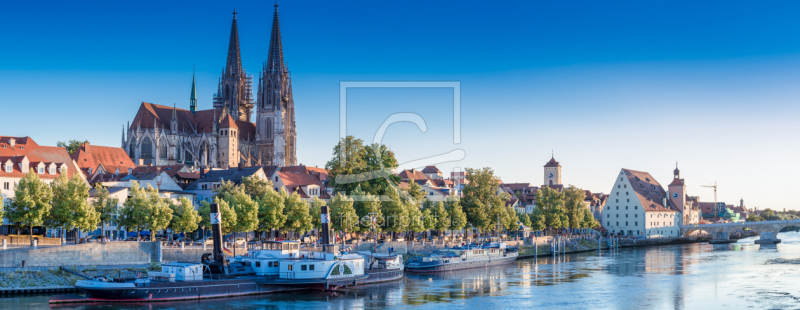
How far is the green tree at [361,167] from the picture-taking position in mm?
90812

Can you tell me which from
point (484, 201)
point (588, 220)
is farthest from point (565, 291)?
point (588, 220)

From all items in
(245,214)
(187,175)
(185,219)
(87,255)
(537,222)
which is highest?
(187,175)

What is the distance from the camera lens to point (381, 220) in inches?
3199

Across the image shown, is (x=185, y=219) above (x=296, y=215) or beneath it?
beneath

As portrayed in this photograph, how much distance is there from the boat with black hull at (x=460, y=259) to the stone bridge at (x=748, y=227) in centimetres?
6906

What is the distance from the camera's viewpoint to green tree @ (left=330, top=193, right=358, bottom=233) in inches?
3014

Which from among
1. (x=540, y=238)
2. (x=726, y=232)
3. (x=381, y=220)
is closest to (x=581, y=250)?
(x=540, y=238)

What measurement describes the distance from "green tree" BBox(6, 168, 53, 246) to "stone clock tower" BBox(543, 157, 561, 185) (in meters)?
147

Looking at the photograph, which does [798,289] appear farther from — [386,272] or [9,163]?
[9,163]

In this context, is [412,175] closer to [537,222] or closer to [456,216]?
[537,222]

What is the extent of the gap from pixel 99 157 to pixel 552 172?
4297 inches

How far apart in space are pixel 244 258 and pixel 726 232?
362ft

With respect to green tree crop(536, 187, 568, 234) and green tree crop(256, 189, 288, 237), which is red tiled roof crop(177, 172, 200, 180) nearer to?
green tree crop(256, 189, 288, 237)

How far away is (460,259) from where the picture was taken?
74.9 metres
